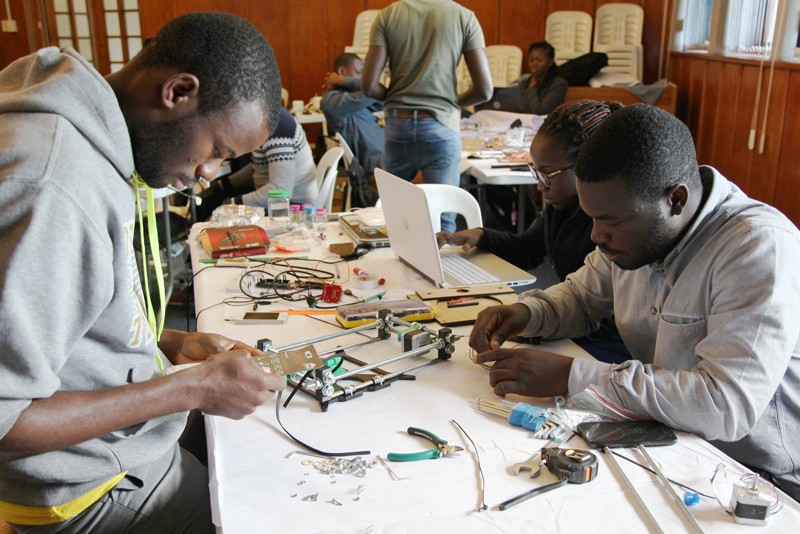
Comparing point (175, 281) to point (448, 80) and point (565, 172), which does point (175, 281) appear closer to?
point (448, 80)

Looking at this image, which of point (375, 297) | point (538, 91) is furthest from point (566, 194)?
point (538, 91)

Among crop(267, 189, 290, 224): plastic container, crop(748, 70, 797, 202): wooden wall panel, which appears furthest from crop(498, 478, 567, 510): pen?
crop(748, 70, 797, 202): wooden wall panel

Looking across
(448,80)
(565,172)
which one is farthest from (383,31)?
(565,172)

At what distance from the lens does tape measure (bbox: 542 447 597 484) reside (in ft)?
3.83

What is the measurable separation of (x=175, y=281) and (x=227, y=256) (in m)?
1.52

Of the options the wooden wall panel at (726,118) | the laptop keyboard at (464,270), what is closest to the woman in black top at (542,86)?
the wooden wall panel at (726,118)

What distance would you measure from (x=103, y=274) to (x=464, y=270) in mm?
1473

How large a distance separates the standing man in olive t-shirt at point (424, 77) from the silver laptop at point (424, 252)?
3.81ft

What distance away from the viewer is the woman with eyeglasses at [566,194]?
6.57 ft

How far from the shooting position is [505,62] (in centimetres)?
867

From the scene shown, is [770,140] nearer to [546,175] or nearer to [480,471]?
[546,175]

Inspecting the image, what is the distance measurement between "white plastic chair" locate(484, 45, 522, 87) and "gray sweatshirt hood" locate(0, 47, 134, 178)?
312 inches

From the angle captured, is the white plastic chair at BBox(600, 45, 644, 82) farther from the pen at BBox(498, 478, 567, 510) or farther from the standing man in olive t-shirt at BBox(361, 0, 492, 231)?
the pen at BBox(498, 478, 567, 510)

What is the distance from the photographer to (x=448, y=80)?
377 centimetres
